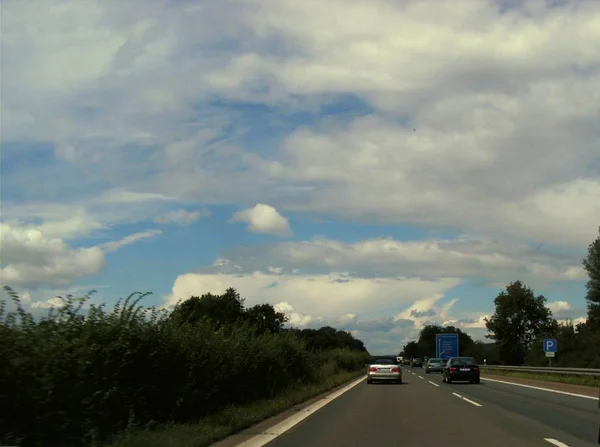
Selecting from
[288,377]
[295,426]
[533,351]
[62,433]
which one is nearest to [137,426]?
[62,433]

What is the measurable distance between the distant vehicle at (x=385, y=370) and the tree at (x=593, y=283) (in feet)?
151

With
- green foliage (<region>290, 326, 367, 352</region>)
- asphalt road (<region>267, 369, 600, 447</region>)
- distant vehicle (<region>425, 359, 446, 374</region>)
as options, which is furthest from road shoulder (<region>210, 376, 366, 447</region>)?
distant vehicle (<region>425, 359, 446, 374</region>)

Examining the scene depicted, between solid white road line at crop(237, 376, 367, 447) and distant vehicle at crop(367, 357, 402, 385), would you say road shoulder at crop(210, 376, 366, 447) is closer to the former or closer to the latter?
solid white road line at crop(237, 376, 367, 447)

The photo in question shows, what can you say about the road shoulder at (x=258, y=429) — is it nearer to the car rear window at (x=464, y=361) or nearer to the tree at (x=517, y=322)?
the car rear window at (x=464, y=361)

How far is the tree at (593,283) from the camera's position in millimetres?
79375

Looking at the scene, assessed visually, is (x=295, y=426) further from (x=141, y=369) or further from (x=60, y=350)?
(x=60, y=350)

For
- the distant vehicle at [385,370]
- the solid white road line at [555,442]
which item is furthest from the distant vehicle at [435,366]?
the solid white road line at [555,442]

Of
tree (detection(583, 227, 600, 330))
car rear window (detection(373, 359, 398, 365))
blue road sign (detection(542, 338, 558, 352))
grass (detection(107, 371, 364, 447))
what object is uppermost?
tree (detection(583, 227, 600, 330))

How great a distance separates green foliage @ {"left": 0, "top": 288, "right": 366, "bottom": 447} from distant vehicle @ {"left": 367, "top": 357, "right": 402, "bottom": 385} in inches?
788

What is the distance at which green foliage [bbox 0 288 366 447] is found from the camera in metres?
10.6

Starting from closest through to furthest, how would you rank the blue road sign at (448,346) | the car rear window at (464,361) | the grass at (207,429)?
the grass at (207,429)
the car rear window at (464,361)
the blue road sign at (448,346)

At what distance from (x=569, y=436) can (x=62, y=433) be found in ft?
32.6

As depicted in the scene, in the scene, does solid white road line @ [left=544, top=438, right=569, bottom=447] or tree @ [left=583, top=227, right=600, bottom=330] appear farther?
tree @ [left=583, top=227, right=600, bottom=330]

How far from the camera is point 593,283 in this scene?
81.3 m
